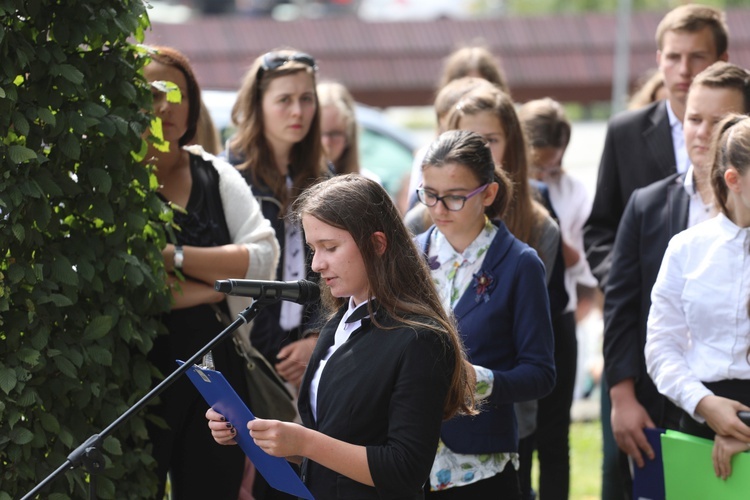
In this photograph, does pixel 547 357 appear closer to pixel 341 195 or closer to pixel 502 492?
pixel 502 492

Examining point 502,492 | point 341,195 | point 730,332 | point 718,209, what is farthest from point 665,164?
point 341,195

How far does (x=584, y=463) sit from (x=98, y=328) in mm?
4439

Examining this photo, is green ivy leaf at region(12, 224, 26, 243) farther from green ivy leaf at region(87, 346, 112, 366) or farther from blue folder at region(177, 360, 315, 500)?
blue folder at region(177, 360, 315, 500)

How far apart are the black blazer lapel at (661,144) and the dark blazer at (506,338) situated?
3.95ft

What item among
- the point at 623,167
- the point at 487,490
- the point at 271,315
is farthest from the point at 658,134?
the point at 487,490

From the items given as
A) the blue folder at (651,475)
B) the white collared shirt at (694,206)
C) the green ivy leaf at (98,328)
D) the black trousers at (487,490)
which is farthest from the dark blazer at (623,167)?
the green ivy leaf at (98,328)

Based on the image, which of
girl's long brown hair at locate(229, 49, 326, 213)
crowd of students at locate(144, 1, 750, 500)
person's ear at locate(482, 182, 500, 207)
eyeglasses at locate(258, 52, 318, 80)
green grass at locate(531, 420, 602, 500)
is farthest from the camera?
green grass at locate(531, 420, 602, 500)

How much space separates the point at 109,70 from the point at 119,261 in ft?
1.88

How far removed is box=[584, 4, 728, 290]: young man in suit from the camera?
475 cm

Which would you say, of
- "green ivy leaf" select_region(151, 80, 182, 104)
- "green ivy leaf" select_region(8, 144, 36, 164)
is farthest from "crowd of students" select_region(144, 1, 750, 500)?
"green ivy leaf" select_region(8, 144, 36, 164)

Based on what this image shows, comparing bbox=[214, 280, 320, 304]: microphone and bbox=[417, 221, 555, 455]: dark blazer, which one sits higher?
bbox=[214, 280, 320, 304]: microphone

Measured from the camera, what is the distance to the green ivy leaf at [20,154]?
3.28 meters

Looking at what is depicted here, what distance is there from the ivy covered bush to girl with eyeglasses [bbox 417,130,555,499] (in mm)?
911

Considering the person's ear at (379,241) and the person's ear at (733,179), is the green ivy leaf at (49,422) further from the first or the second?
the person's ear at (733,179)
